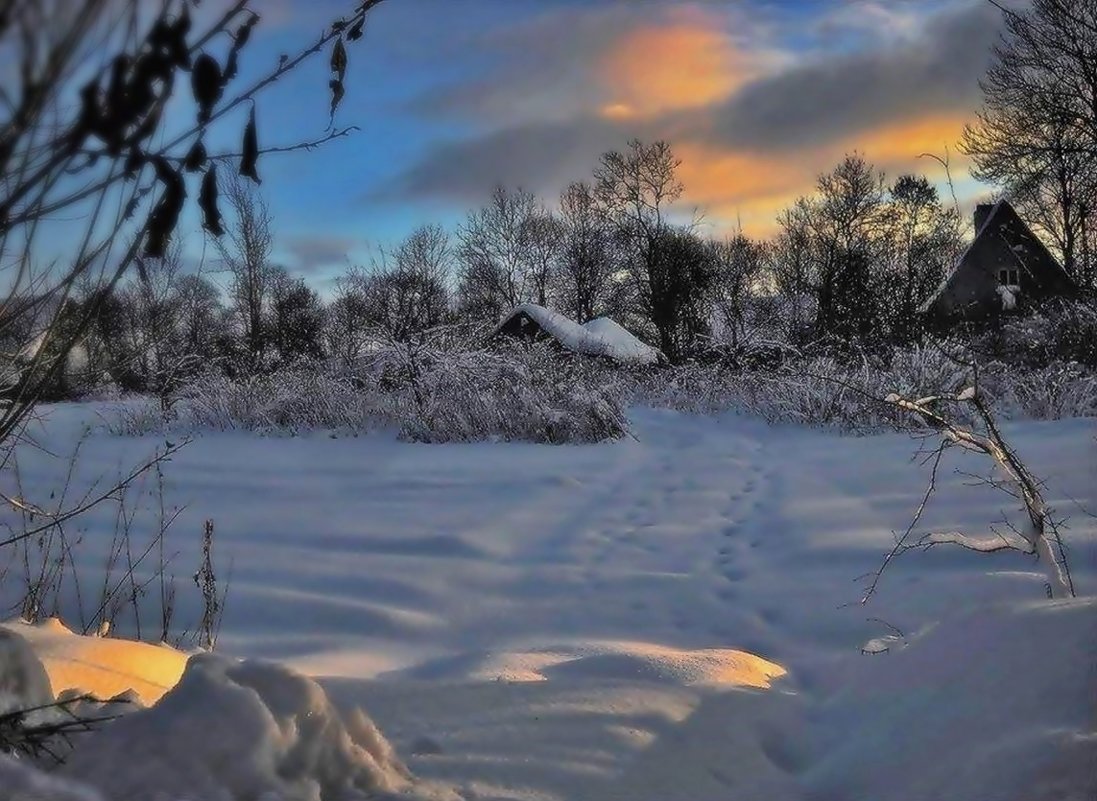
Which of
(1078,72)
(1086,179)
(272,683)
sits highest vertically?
(1078,72)

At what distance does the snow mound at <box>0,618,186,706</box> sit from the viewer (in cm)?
199

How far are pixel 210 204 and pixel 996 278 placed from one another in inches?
608

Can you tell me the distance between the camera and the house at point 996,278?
12.7 meters

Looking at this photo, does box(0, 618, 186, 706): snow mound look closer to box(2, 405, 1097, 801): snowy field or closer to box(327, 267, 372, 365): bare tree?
box(2, 405, 1097, 801): snowy field

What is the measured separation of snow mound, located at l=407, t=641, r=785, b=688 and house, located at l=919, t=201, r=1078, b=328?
787 cm

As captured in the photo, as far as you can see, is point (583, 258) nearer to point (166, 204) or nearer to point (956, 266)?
point (956, 266)

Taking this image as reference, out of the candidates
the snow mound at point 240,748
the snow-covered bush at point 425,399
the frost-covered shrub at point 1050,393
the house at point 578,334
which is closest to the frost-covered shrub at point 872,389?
the frost-covered shrub at point 1050,393

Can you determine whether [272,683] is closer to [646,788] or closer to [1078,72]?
[646,788]

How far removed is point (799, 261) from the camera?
30156 millimetres

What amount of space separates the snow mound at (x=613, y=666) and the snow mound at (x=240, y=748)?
924mm

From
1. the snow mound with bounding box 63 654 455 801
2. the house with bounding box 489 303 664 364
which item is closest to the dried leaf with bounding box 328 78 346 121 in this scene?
the snow mound with bounding box 63 654 455 801

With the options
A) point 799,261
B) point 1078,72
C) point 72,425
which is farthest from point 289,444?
point 799,261

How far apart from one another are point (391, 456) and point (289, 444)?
5.95ft

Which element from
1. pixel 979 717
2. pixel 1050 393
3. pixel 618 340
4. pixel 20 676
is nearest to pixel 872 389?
pixel 1050 393
